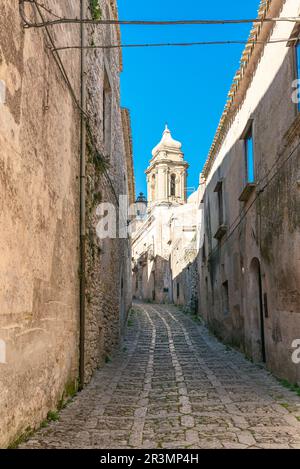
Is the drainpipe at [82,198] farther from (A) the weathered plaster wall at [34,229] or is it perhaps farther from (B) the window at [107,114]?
(B) the window at [107,114]

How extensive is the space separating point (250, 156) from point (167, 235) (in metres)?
25.0

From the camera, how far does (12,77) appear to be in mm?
3791

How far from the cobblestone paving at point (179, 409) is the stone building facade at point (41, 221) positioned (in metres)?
0.36

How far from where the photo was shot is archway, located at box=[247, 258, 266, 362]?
28.9 ft

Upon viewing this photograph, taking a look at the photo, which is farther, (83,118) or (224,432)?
(83,118)

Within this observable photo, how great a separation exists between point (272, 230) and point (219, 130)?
606cm

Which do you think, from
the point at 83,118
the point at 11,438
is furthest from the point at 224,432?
the point at 83,118

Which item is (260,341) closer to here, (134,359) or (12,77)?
(134,359)

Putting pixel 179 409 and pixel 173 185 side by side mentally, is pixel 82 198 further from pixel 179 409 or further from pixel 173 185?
pixel 173 185

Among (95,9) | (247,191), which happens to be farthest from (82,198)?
(95,9)

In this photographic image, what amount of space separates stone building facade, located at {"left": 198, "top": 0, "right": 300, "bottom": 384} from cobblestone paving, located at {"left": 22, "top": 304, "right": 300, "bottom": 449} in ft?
2.66

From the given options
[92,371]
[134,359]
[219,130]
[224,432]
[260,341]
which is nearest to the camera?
[224,432]

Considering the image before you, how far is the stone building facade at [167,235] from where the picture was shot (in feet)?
81.3

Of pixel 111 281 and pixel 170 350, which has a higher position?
pixel 111 281
